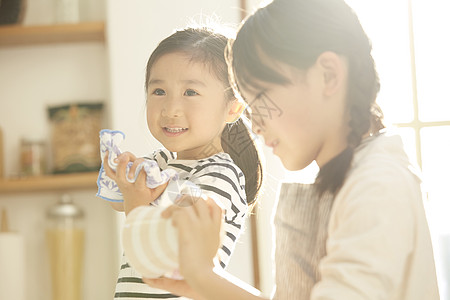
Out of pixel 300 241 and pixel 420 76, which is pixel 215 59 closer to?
pixel 300 241

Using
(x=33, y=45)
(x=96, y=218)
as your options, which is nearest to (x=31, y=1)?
(x=33, y=45)

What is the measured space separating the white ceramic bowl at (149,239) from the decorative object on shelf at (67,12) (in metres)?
0.91

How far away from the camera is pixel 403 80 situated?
108 centimetres

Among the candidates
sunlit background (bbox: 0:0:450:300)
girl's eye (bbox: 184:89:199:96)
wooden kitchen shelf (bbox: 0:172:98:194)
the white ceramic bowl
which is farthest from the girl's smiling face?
wooden kitchen shelf (bbox: 0:172:98:194)

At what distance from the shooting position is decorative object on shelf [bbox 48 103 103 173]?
1.11 m

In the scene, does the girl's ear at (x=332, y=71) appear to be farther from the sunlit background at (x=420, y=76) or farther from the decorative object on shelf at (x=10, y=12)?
the decorative object on shelf at (x=10, y=12)

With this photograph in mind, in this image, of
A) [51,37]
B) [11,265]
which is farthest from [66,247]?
[51,37]

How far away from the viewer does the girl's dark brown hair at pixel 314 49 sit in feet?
1.04

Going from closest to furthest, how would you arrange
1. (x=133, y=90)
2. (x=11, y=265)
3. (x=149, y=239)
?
(x=149, y=239) → (x=133, y=90) → (x=11, y=265)

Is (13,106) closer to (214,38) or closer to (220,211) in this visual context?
(214,38)

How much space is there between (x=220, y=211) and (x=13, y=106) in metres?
0.93

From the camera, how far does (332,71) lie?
1.05ft

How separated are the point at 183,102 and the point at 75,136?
78cm

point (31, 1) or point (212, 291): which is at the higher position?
point (31, 1)
